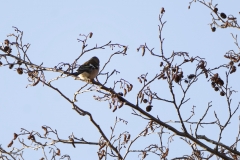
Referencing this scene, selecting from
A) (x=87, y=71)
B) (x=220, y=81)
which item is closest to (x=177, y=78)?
(x=220, y=81)

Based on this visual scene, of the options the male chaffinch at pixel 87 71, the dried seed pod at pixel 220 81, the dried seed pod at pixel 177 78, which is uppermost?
the male chaffinch at pixel 87 71

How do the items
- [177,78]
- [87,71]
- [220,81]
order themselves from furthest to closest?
[87,71]
[220,81]
[177,78]

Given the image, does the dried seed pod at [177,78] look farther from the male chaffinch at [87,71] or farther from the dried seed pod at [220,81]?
the male chaffinch at [87,71]

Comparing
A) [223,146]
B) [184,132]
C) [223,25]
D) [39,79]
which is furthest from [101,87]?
[223,25]

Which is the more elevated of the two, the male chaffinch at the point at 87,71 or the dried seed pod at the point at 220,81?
the male chaffinch at the point at 87,71

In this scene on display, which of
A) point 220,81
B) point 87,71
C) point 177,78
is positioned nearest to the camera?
point 177,78

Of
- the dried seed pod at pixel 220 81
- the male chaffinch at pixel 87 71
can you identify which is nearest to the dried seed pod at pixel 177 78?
the dried seed pod at pixel 220 81

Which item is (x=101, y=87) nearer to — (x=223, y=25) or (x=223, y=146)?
(x=223, y=146)

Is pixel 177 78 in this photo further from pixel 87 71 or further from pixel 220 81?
pixel 87 71

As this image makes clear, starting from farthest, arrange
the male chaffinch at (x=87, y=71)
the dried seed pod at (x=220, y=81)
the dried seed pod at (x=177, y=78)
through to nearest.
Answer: the male chaffinch at (x=87, y=71), the dried seed pod at (x=220, y=81), the dried seed pod at (x=177, y=78)

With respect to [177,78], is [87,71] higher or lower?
higher

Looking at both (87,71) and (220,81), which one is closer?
(220,81)

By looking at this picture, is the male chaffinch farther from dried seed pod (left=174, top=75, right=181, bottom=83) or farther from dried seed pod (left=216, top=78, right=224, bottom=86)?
dried seed pod (left=174, top=75, right=181, bottom=83)

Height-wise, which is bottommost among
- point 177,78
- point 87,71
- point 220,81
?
point 177,78
